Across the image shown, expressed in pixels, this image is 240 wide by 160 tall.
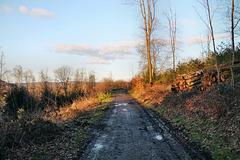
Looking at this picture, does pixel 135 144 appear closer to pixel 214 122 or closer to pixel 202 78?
pixel 214 122

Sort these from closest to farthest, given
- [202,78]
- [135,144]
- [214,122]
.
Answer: [135,144], [214,122], [202,78]

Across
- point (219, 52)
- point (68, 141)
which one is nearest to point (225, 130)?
point (68, 141)

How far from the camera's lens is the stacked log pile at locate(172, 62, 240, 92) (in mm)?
10805

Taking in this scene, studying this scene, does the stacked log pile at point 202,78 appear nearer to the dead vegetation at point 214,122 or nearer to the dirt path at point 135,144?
the dead vegetation at point 214,122

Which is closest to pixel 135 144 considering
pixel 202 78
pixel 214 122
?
pixel 214 122

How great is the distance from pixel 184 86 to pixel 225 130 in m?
7.62

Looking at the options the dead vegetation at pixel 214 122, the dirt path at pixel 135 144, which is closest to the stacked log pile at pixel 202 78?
the dead vegetation at pixel 214 122

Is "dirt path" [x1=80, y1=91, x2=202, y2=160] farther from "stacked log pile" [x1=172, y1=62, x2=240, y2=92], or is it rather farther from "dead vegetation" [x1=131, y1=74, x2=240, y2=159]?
"stacked log pile" [x1=172, y1=62, x2=240, y2=92]

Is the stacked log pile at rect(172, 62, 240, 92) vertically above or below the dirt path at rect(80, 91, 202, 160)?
above

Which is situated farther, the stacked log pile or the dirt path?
the stacked log pile

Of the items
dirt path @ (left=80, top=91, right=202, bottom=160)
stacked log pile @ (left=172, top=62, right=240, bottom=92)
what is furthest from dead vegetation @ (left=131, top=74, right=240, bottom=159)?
stacked log pile @ (left=172, top=62, right=240, bottom=92)

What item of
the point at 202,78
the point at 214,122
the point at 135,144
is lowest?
the point at 135,144

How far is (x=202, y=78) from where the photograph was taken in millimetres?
11219

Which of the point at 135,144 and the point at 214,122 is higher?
the point at 214,122
